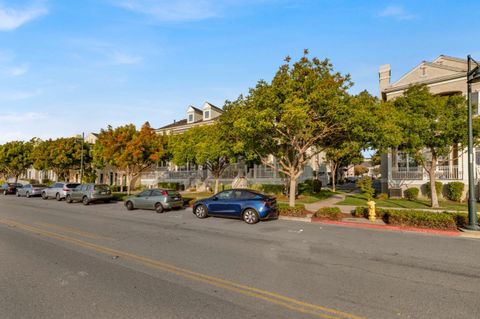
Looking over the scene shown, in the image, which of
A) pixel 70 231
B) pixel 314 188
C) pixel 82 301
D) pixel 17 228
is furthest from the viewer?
pixel 314 188

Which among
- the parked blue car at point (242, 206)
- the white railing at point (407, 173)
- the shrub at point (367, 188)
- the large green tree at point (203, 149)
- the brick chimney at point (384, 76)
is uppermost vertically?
the brick chimney at point (384, 76)

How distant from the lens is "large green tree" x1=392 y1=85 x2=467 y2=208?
15164 millimetres

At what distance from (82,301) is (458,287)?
682 cm

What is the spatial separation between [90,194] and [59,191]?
20.7ft

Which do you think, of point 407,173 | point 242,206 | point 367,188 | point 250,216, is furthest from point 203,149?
point 407,173

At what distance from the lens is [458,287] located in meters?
5.16

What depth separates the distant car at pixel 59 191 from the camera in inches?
973

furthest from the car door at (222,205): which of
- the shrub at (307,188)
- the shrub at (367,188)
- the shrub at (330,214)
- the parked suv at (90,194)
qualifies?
the shrub at (307,188)

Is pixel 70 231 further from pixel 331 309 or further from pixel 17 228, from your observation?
pixel 331 309

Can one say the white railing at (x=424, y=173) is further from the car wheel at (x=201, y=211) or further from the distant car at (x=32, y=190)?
the distant car at (x=32, y=190)

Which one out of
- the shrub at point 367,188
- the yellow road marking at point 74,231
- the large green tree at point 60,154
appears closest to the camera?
the yellow road marking at point 74,231

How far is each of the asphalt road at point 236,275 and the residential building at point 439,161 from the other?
13.4 meters

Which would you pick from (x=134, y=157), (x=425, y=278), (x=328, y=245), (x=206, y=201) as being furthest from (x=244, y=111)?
(x=134, y=157)

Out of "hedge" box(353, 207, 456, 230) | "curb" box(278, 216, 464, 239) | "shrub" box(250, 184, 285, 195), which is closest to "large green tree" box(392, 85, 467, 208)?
"hedge" box(353, 207, 456, 230)
